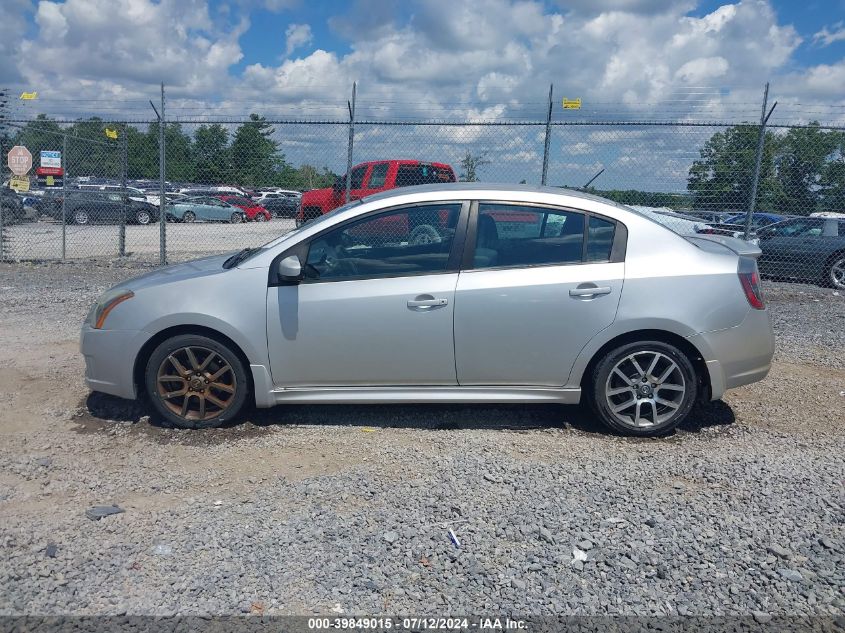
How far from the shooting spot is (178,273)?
5168 millimetres

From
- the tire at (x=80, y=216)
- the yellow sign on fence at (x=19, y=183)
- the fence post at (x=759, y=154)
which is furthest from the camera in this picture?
the tire at (x=80, y=216)

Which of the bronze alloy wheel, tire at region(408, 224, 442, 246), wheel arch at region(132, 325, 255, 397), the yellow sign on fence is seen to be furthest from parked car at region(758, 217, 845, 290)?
the yellow sign on fence

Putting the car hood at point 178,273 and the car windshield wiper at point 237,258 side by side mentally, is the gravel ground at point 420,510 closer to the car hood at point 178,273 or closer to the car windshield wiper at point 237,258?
Result: the car hood at point 178,273

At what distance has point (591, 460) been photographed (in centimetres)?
461

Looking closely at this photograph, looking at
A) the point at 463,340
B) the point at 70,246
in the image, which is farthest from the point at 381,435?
the point at 70,246

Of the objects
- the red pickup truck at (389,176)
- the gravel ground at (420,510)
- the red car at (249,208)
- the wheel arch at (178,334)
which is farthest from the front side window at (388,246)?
the red car at (249,208)

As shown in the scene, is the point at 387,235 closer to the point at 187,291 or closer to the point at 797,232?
the point at 187,291

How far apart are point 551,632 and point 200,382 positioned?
297cm

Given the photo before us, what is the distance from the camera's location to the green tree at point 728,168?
10672mm

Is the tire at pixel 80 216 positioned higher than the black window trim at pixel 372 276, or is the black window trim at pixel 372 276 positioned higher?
the black window trim at pixel 372 276

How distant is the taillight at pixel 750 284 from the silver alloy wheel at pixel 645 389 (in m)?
0.68

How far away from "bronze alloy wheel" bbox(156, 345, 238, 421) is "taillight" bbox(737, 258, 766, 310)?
346 cm

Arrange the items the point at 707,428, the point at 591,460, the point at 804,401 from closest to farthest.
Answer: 1. the point at 591,460
2. the point at 707,428
3. the point at 804,401

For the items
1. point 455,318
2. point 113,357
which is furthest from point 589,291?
point 113,357
